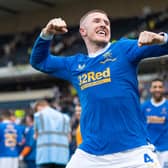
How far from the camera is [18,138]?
10.8 meters

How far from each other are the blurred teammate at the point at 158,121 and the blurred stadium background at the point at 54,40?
10.7 meters

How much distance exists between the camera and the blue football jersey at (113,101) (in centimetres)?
396

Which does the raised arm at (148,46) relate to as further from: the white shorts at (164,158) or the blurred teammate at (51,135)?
the blurred teammate at (51,135)

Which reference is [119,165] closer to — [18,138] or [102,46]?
[102,46]

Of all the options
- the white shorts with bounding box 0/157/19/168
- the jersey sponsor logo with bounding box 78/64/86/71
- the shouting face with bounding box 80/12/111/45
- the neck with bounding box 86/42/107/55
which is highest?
the shouting face with bounding box 80/12/111/45

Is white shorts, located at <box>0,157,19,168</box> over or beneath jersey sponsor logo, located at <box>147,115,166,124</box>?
beneath

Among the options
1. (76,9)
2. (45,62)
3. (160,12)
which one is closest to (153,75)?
(160,12)

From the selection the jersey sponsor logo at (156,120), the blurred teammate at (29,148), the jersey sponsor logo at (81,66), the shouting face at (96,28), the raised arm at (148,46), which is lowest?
the blurred teammate at (29,148)

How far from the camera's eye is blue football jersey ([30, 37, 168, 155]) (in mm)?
3959

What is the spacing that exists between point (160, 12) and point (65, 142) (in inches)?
598

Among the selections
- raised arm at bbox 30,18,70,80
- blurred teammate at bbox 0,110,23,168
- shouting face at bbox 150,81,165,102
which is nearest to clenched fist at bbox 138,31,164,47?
raised arm at bbox 30,18,70,80

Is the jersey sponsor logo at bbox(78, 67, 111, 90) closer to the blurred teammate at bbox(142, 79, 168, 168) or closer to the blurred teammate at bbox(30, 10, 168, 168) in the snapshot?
the blurred teammate at bbox(30, 10, 168, 168)

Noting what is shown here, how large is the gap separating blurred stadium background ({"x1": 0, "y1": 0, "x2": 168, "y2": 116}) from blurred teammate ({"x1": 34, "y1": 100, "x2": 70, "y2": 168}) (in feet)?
32.6

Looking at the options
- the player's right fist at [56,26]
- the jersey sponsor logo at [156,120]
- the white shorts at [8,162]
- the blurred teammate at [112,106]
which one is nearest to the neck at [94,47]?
the blurred teammate at [112,106]
